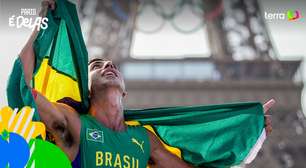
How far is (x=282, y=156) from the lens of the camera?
11.9 meters

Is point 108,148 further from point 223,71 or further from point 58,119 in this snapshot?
point 223,71

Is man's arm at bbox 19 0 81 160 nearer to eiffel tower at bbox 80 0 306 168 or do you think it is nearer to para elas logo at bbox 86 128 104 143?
para elas logo at bbox 86 128 104 143

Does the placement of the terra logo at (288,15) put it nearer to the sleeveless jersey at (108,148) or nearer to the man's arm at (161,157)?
the man's arm at (161,157)

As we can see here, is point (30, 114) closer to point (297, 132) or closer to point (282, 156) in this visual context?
point (297, 132)

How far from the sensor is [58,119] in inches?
79.7

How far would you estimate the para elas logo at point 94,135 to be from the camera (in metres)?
2.06

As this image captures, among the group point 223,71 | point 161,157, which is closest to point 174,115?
point 161,157

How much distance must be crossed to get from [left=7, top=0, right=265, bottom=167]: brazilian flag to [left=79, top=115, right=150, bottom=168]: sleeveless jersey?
181 millimetres

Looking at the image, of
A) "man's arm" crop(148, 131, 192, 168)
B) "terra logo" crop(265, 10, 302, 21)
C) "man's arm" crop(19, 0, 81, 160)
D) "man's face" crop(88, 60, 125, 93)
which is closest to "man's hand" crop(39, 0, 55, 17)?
"man's arm" crop(19, 0, 81, 160)

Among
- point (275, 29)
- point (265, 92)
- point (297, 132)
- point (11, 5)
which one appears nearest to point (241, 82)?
point (265, 92)

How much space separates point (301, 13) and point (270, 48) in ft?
22.7

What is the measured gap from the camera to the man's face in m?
2.23

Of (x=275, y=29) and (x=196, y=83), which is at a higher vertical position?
(x=275, y=29)

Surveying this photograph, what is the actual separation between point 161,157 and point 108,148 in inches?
12.8
